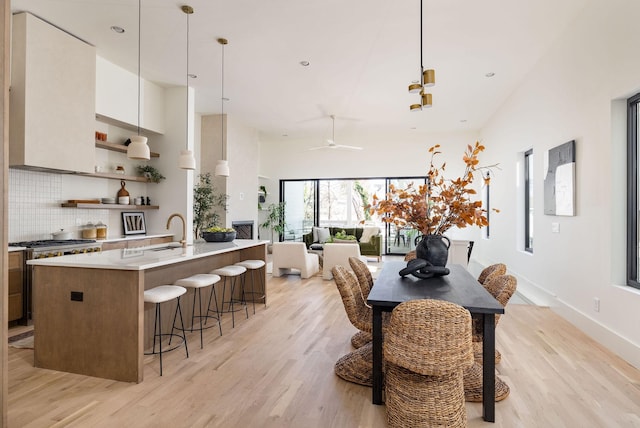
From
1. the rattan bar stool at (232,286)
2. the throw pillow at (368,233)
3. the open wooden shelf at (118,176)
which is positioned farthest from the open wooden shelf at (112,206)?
the throw pillow at (368,233)

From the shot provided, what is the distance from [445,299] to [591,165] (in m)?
2.65

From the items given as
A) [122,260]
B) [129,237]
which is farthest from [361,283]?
[129,237]

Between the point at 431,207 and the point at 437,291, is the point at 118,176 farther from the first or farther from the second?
the point at 437,291

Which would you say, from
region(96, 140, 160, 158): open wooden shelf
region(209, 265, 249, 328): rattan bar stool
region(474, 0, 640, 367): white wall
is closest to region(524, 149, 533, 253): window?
region(474, 0, 640, 367): white wall

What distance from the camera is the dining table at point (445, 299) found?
6.82 ft

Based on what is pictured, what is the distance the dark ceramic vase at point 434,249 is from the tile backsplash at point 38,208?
183 inches

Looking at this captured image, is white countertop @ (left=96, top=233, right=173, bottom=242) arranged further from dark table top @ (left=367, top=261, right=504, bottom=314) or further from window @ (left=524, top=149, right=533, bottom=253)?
window @ (left=524, top=149, right=533, bottom=253)

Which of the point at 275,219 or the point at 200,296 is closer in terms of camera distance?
the point at 200,296

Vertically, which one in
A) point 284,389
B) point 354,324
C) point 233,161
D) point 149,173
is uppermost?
point 233,161

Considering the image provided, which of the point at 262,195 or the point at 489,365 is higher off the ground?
the point at 262,195

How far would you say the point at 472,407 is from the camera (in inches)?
89.1

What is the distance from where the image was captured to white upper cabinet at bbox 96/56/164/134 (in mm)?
5012

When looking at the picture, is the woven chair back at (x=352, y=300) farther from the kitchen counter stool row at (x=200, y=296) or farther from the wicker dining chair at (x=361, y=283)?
the kitchen counter stool row at (x=200, y=296)

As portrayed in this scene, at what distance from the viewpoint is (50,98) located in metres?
4.17
